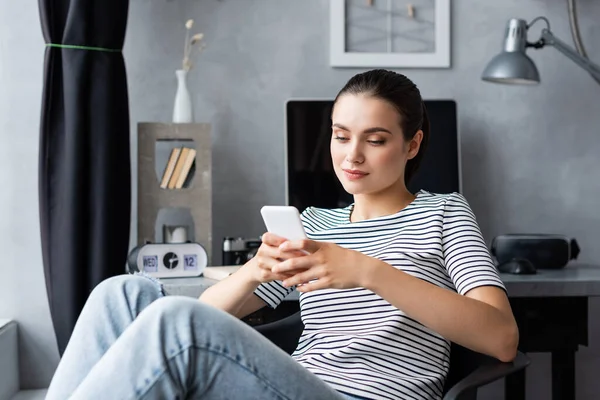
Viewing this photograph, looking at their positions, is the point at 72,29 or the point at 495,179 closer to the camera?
the point at 72,29

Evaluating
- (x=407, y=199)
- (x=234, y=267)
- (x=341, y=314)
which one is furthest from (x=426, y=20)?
(x=341, y=314)

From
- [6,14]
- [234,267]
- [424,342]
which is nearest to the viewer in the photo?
[424,342]

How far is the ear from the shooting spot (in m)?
1.54

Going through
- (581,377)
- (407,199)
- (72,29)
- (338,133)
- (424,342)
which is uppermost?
(72,29)

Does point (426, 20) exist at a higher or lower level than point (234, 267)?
higher

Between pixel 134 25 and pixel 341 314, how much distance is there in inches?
55.4

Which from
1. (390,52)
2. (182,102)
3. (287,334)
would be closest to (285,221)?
(287,334)

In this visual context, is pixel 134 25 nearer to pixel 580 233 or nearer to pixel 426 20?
pixel 426 20

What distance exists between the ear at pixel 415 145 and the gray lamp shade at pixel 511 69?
872mm

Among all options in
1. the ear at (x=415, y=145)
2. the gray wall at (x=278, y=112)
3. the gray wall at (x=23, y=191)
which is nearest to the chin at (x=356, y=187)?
the ear at (x=415, y=145)

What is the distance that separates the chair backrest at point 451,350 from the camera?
1432 millimetres

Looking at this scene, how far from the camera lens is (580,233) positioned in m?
2.67

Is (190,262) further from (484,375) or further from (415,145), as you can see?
(484,375)

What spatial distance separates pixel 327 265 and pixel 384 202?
0.29 m
